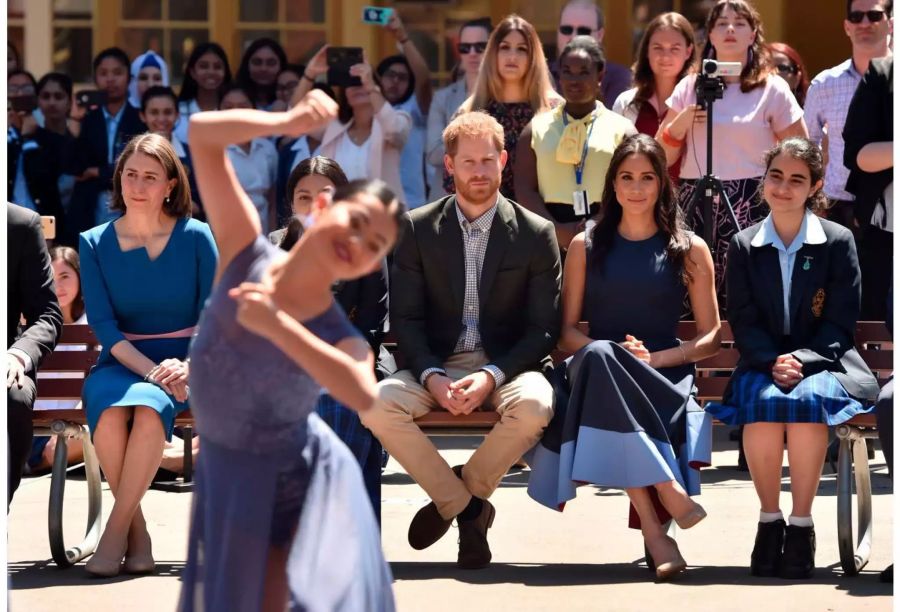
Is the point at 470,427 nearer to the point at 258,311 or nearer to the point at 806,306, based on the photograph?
the point at 806,306

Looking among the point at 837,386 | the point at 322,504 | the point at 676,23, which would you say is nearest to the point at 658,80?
the point at 676,23


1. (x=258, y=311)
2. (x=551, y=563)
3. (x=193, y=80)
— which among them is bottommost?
(x=551, y=563)

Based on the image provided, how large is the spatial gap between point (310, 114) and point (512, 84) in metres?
3.74

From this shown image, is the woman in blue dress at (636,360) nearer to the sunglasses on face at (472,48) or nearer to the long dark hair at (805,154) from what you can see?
the long dark hair at (805,154)

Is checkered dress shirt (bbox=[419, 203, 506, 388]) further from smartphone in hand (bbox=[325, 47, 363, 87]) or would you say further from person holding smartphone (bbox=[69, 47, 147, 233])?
person holding smartphone (bbox=[69, 47, 147, 233])

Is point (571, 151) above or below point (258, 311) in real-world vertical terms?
above

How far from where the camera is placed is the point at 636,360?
215 inches

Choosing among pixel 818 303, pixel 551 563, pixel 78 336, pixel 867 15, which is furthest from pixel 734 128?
pixel 78 336

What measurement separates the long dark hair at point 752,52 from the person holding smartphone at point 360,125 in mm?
1843

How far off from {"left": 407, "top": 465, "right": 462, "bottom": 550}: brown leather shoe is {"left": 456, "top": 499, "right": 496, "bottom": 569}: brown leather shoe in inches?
3.0

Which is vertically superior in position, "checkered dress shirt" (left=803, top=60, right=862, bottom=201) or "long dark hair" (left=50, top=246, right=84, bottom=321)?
"checkered dress shirt" (left=803, top=60, right=862, bottom=201)

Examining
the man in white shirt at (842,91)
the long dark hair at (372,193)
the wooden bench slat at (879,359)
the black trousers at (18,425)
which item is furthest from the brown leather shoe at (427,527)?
the man in white shirt at (842,91)

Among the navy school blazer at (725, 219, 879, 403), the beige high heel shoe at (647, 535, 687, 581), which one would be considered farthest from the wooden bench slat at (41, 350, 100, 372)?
the navy school blazer at (725, 219, 879, 403)

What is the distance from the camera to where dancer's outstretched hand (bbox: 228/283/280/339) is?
3336 millimetres
